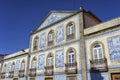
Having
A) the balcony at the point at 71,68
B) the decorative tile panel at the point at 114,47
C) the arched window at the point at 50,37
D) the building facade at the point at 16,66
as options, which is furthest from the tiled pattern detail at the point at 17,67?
the decorative tile panel at the point at 114,47

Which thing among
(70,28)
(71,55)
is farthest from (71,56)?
(70,28)

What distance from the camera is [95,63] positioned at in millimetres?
13281

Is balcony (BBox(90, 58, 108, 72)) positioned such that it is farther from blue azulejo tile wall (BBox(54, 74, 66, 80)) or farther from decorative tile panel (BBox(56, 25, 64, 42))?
decorative tile panel (BBox(56, 25, 64, 42))

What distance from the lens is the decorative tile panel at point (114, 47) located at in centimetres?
1211

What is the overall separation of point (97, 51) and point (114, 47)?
69.0 inches

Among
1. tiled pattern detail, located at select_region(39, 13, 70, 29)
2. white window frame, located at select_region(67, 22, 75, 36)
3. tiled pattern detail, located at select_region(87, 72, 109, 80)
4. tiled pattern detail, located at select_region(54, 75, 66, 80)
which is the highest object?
tiled pattern detail, located at select_region(39, 13, 70, 29)

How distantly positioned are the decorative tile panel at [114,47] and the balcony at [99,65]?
82 centimetres

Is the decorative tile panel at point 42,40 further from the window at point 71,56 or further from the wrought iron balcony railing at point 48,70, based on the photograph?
the window at point 71,56

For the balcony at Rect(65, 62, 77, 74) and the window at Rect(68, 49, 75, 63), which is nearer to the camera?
the balcony at Rect(65, 62, 77, 74)

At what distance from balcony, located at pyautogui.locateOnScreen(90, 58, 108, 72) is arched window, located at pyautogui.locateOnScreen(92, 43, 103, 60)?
43 centimetres

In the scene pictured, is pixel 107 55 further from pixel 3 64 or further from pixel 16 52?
pixel 3 64

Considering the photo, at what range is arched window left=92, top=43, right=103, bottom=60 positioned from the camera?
43.8 ft

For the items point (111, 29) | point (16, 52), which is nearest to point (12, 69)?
point (16, 52)

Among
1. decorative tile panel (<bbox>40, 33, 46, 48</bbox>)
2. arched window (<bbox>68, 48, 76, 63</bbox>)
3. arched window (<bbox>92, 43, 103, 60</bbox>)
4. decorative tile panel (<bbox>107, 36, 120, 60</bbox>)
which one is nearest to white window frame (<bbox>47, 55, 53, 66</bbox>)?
decorative tile panel (<bbox>40, 33, 46, 48</bbox>)
